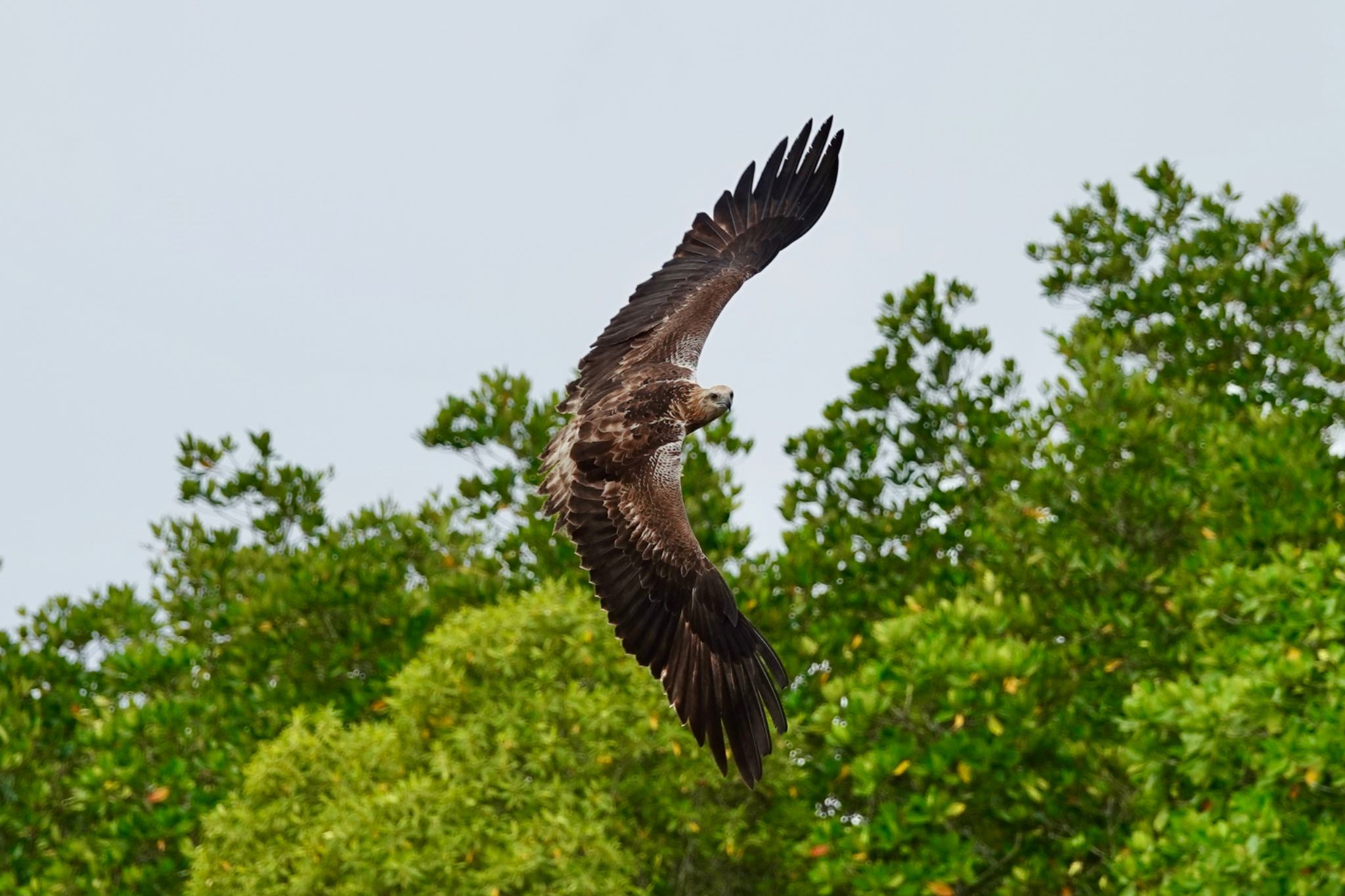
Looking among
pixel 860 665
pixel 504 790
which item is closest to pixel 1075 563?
pixel 860 665

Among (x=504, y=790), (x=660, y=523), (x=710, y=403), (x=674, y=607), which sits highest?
(x=504, y=790)

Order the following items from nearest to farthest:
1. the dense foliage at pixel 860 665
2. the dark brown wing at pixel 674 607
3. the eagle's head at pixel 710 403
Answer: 1. the dark brown wing at pixel 674 607
2. the eagle's head at pixel 710 403
3. the dense foliage at pixel 860 665

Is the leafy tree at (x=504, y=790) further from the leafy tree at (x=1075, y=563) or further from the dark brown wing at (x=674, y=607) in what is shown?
the dark brown wing at (x=674, y=607)

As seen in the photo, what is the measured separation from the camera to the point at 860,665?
20172mm

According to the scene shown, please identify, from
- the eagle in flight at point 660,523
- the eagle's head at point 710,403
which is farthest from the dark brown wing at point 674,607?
the eagle's head at point 710,403

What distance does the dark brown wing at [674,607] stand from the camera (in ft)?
35.1

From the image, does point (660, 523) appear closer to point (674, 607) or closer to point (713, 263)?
point (674, 607)

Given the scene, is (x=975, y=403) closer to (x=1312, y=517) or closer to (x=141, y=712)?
(x=1312, y=517)

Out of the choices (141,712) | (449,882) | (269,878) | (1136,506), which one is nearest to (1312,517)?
(1136,506)

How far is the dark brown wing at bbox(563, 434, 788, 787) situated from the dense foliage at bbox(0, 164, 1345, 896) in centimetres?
542

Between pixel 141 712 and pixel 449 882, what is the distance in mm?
6130

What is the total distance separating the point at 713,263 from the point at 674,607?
3704mm

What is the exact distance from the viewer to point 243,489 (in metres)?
24.7

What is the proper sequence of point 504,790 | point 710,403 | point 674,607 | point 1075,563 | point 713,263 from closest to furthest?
point 674,607 < point 710,403 < point 713,263 < point 504,790 < point 1075,563
